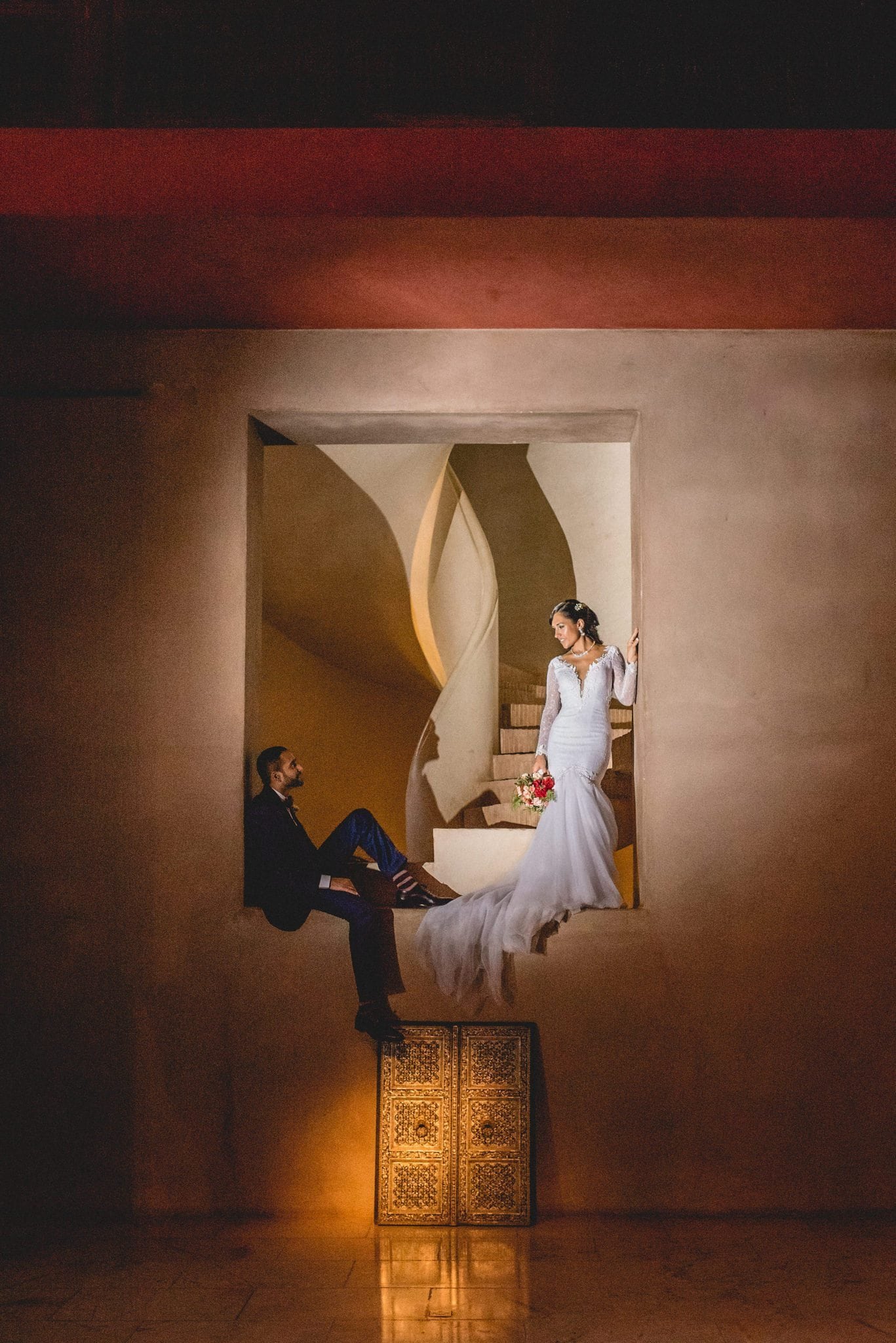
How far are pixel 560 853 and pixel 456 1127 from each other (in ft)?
4.18

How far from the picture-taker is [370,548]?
7914 mm

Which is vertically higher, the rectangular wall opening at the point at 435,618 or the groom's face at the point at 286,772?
the rectangular wall opening at the point at 435,618

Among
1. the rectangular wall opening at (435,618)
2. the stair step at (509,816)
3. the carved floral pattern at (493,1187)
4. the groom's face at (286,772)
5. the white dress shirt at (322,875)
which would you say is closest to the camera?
the carved floral pattern at (493,1187)

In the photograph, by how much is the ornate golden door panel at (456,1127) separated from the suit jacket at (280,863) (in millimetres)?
728

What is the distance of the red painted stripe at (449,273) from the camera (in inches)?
169

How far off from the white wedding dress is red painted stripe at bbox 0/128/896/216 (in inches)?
82.1

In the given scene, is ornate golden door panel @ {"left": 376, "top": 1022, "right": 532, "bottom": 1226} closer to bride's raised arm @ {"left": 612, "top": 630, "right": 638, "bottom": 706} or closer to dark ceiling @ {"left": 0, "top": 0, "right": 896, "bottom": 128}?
bride's raised arm @ {"left": 612, "top": 630, "right": 638, "bottom": 706}

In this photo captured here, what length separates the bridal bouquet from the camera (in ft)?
17.4

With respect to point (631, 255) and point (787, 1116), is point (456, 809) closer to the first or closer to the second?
point (787, 1116)

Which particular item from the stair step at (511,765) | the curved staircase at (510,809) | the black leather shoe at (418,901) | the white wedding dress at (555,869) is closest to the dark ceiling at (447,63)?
the white wedding dress at (555,869)

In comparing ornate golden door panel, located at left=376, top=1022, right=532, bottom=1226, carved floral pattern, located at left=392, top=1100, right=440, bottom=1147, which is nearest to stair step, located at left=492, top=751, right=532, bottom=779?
ornate golden door panel, located at left=376, top=1022, right=532, bottom=1226

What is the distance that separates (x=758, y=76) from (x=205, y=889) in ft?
13.4

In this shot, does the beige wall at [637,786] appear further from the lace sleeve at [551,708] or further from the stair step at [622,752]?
the stair step at [622,752]

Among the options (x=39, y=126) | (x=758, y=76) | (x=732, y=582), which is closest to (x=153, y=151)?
Answer: (x=39, y=126)
